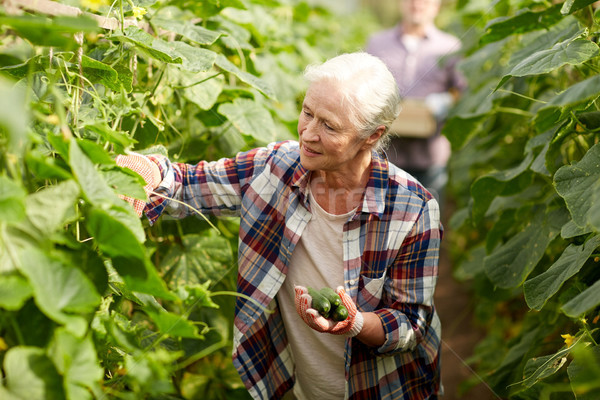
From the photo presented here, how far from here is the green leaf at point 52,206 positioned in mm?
925

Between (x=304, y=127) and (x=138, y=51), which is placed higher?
(x=138, y=51)

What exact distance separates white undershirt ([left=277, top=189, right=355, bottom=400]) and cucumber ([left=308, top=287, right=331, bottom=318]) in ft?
0.59

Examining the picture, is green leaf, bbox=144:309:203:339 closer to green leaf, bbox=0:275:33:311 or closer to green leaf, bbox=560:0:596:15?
green leaf, bbox=0:275:33:311

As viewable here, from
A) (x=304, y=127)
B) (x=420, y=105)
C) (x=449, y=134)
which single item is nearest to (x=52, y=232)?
(x=304, y=127)

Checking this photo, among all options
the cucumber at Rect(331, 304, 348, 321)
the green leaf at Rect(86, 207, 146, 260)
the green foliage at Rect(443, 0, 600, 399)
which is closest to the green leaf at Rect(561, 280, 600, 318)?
the green foliage at Rect(443, 0, 600, 399)

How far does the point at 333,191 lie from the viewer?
1562 millimetres

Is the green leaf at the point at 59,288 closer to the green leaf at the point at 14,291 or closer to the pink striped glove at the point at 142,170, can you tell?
the green leaf at the point at 14,291

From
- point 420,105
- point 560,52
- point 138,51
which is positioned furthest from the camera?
point 420,105

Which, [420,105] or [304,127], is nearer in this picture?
[304,127]

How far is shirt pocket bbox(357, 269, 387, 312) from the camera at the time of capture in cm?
151

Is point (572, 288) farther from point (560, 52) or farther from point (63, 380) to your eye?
point (63, 380)

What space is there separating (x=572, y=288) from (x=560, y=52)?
538mm

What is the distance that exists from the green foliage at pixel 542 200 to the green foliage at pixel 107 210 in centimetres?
68

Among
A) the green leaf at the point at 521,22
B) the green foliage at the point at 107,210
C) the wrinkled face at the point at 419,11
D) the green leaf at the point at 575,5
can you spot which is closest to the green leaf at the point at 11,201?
the green foliage at the point at 107,210
